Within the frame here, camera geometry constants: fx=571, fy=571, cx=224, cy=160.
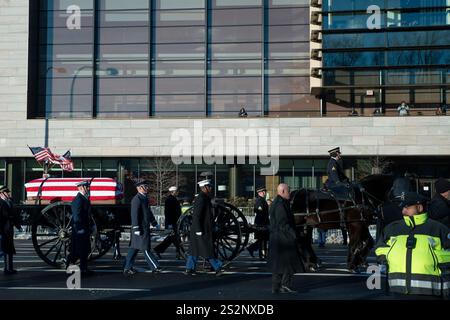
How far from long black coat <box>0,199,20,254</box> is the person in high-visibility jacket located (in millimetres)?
8345

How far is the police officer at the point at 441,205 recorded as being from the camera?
743 cm

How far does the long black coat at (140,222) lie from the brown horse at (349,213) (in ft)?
9.82

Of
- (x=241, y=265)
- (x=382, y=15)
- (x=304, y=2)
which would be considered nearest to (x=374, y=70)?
(x=382, y=15)

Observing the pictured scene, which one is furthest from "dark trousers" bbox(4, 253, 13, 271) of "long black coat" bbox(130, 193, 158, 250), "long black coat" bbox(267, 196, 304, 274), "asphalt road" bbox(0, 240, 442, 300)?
"long black coat" bbox(267, 196, 304, 274)

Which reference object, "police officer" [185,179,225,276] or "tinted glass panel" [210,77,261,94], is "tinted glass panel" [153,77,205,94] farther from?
"police officer" [185,179,225,276]

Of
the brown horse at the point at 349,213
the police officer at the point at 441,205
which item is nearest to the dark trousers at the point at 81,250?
the brown horse at the point at 349,213

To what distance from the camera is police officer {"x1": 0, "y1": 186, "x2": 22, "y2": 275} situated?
11430 mm

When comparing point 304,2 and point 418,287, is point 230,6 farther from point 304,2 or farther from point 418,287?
point 418,287

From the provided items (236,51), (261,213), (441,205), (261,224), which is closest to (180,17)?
(236,51)

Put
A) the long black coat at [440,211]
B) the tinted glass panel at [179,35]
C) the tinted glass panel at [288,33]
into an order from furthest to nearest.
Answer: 1. the tinted glass panel at [179,35]
2. the tinted glass panel at [288,33]
3. the long black coat at [440,211]

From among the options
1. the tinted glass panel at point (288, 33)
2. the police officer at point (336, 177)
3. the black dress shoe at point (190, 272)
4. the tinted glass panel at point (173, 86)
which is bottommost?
the black dress shoe at point (190, 272)

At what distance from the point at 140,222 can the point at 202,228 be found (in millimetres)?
1325

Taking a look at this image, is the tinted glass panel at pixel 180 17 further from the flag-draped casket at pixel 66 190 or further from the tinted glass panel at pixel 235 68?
the flag-draped casket at pixel 66 190

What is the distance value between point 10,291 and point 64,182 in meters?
4.18
